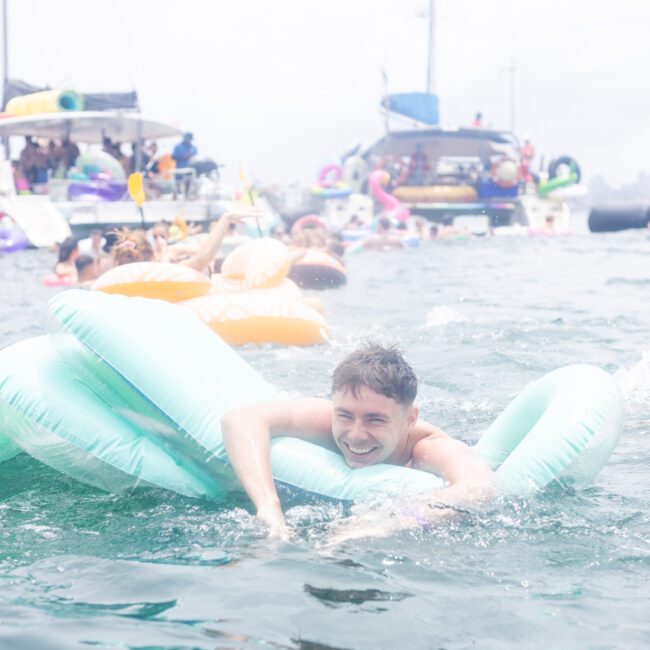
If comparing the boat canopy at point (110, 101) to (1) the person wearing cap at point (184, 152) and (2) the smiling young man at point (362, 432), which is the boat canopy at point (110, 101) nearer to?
(1) the person wearing cap at point (184, 152)

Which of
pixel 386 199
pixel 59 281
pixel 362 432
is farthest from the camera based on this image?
pixel 386 199

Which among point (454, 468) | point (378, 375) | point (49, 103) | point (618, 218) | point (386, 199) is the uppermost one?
point (49, 103)

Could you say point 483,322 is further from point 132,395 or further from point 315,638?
point 315,638

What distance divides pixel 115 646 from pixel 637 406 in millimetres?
3583

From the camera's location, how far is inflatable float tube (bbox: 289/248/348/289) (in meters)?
11.7

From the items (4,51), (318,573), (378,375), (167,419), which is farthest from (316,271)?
(4,51)

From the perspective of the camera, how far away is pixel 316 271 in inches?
463

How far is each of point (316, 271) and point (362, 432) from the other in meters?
8.52

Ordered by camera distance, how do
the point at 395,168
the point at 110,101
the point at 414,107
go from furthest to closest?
the point at 414,107
the point at 395,168
the point at 110,101

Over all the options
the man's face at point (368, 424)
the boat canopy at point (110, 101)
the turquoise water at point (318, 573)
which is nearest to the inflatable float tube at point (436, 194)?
the boat canopy at point (110, 101)

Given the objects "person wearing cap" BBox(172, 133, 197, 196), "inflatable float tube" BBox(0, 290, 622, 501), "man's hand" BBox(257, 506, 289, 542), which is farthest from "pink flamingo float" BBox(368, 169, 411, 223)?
"man's hand" BBox(257, 506, 289, 542)

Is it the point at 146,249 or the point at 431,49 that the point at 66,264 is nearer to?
the point at 146,249

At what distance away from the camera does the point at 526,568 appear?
282 centimetres

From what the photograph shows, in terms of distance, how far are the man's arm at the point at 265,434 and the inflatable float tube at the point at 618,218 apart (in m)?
26.4
